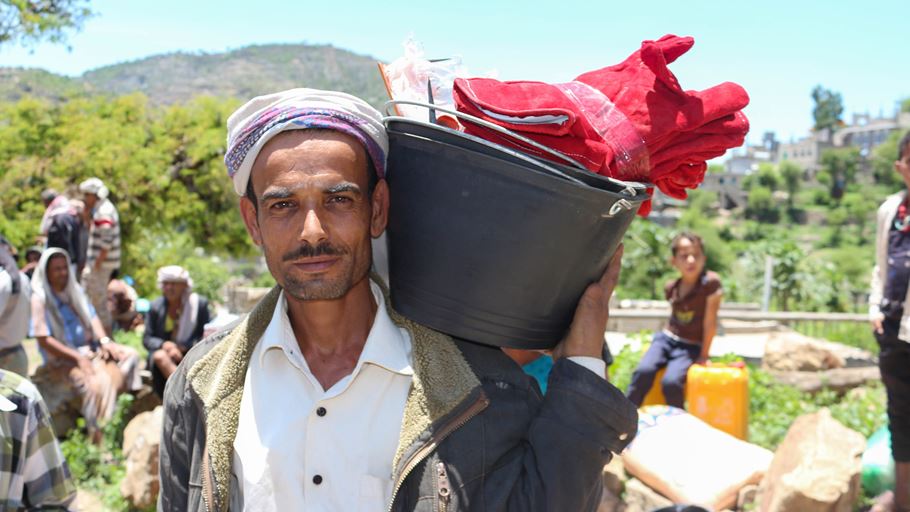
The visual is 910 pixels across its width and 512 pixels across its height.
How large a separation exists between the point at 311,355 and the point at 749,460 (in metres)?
3.16

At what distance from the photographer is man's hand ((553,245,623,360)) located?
56.4 inches

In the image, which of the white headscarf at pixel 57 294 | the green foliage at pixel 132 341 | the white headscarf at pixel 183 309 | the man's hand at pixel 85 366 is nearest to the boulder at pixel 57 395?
the man's hand at pixel 85 366

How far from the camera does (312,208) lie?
1.41 metres

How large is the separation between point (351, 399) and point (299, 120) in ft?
1.71

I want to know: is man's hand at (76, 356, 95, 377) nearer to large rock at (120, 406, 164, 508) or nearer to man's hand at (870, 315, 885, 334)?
large rock at (120, 406, 164, 508)

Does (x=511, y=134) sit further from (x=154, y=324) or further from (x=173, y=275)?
(x=154, y=324)

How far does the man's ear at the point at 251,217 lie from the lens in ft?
5.02

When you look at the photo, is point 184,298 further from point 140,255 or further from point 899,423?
point 140,255

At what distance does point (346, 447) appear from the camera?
1449 mm

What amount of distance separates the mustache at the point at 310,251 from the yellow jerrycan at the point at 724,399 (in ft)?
12.9

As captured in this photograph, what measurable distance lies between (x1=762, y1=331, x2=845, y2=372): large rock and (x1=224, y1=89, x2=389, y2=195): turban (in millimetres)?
7210

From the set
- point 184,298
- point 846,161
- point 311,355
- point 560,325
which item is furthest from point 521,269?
point 846,161

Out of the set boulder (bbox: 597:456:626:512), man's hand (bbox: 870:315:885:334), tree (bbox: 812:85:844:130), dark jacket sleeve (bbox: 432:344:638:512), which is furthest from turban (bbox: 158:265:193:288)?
tree (bbox: 812:85:844:130)

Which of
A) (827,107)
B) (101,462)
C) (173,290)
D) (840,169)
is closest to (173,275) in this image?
(173,290)
